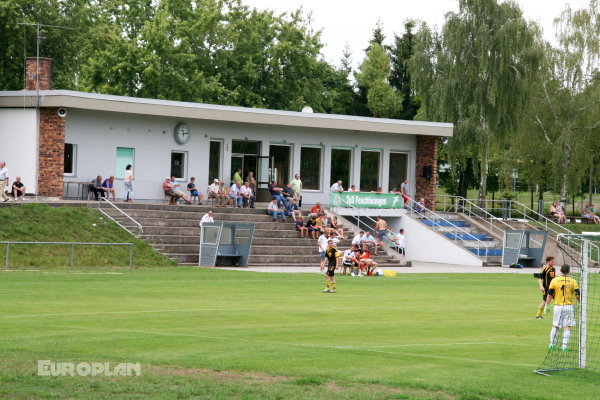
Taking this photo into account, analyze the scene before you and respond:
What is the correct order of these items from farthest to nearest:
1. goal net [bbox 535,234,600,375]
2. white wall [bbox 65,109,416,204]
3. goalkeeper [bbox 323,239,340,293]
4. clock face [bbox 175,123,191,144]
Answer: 1. clock face [bbox 175,123,191,144]
2. white wall [bbox 65,109,416,204]
3. goalkeeper [bbox 323,239,340,293]
4. goal net [bbox 535,234,600,375]

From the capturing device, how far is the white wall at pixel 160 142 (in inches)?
1709

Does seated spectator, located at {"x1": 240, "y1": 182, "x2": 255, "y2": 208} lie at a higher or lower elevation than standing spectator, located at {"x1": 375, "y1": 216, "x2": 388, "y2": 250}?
higher

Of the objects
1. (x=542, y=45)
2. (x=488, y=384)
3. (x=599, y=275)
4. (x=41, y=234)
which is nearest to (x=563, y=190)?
(x=542, y=45)

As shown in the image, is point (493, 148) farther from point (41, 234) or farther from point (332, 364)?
point (332, 364)

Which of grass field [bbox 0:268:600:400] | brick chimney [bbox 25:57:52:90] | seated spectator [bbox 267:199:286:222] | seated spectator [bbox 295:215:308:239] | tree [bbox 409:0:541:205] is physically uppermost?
tree [bbox 409:0:541:205]

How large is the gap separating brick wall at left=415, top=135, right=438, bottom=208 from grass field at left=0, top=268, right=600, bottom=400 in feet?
80.5

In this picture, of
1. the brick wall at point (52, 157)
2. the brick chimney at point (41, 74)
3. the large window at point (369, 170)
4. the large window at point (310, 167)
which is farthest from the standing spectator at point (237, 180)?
the brick chimney at point (41, 74)

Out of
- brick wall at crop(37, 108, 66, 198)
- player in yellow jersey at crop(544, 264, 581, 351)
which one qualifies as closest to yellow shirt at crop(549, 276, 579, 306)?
player in yellow jersey at crop(544, 264, 581, 351)

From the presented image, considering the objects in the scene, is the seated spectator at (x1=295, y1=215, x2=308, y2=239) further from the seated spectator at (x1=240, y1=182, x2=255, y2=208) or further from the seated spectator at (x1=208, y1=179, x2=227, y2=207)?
the seated spectator at (x1=208, y1=179, x2=227, y2=207)

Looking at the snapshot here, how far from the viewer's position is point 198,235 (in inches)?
1572

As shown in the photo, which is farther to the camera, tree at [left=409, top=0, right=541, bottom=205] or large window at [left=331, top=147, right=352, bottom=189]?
tree at [left=409, top=0, right=541, bottom=205]

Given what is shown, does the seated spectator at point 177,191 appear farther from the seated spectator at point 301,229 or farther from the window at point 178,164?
the seated spectator at point 301,229

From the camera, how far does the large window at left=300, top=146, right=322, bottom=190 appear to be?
50925 millimetres

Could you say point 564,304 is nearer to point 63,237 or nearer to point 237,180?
point 63,237
